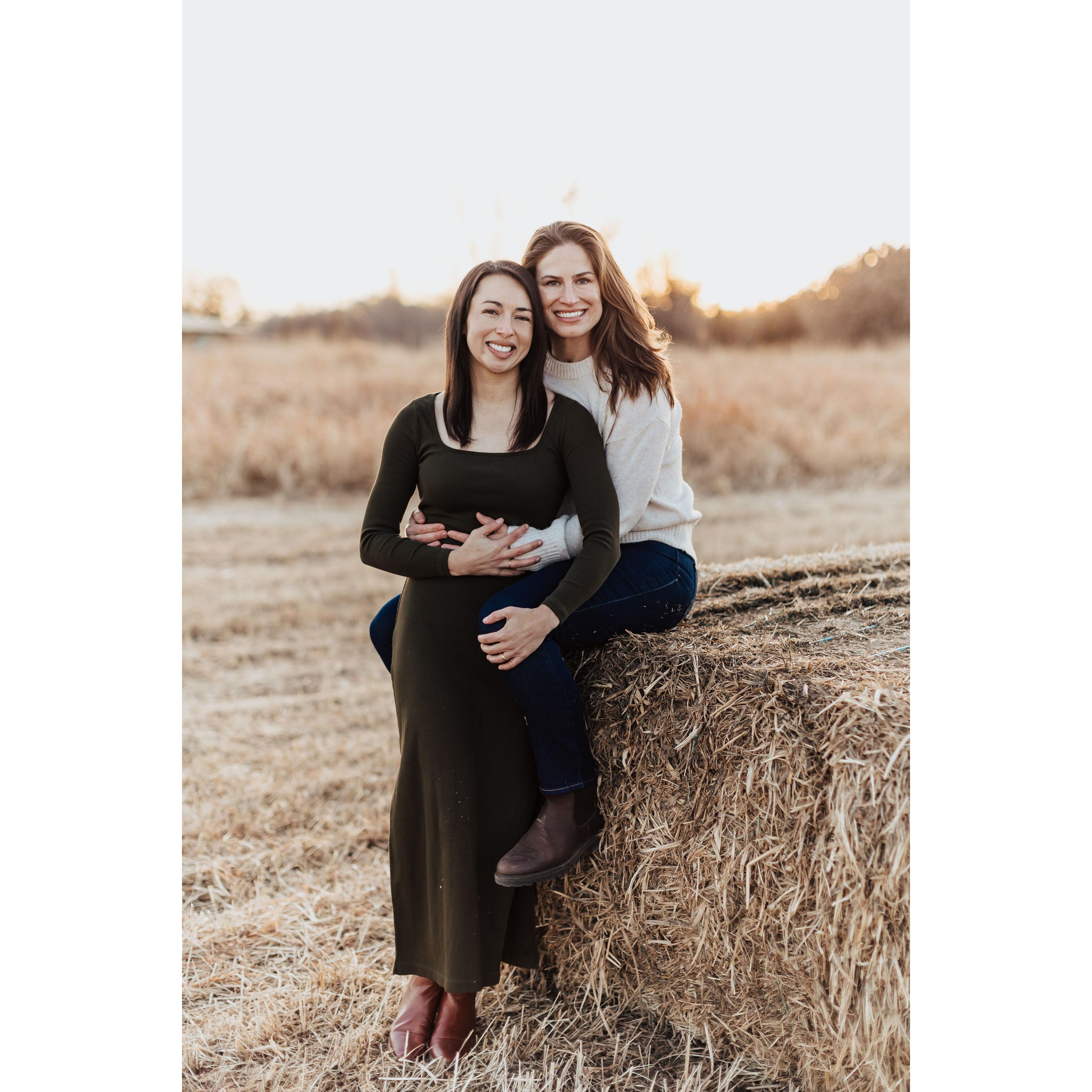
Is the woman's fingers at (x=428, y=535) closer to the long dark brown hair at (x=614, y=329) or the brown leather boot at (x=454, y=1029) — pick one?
the long dark brown hair at (x=614, y=329)

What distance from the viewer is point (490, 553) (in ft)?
7.12

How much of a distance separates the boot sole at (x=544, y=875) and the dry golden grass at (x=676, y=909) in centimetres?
11

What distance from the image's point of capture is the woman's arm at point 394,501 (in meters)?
2.22

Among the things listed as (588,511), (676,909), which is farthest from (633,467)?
(676,909)

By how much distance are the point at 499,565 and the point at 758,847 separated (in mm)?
866

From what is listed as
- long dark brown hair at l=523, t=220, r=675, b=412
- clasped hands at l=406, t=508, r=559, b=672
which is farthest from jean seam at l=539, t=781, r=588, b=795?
long dark brown hair at l=523, t=220, r=675, b=412

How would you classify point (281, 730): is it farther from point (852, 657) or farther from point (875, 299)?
point (875, 299)

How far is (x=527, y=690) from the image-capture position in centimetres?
212

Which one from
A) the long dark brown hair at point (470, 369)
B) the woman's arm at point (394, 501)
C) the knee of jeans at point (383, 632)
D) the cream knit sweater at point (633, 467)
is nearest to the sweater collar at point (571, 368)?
the cream knit sweater at point (633, 467)

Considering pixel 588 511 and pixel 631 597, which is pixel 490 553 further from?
pixel 631 597

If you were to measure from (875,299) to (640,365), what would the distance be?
945 centimetres

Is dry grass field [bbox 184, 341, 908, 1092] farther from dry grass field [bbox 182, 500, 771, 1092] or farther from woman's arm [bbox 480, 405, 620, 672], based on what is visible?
woman's arm [bbox 480, 405, 620, 672]

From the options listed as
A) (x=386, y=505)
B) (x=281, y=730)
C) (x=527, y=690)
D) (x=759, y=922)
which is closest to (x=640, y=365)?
(x=386, y=505)

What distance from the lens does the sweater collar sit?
2416mm
